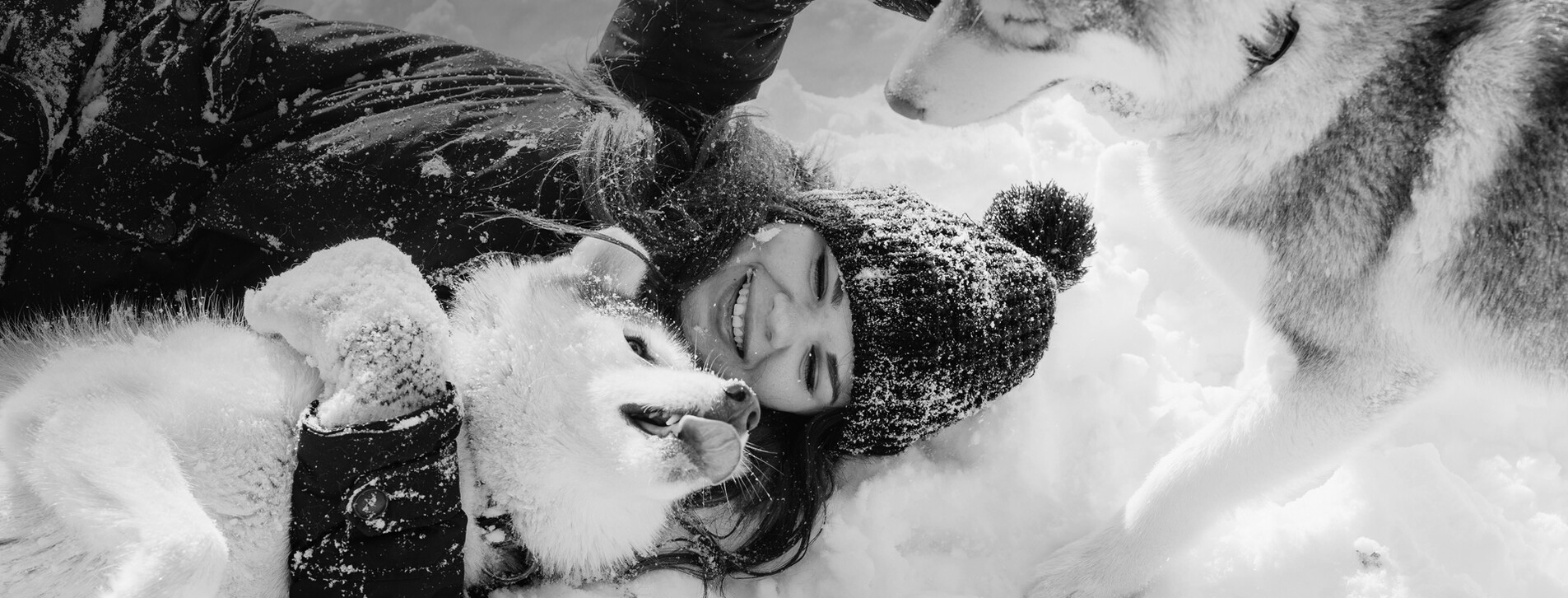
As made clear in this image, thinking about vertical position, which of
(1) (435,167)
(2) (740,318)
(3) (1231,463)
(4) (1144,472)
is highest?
(1) (435,167)

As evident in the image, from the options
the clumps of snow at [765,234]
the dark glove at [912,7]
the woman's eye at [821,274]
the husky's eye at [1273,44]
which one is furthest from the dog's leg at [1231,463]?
the dark glove at [912,7]

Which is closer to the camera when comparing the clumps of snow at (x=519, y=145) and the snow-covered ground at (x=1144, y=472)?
the clumps of snow at (x=519, y=145)

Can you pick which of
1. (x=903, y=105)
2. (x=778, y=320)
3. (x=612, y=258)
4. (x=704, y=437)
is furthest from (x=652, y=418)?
(x=903, y=105)

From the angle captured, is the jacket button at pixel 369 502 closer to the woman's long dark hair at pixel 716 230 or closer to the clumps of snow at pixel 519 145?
the woman's long dark hair at pixel 716 230

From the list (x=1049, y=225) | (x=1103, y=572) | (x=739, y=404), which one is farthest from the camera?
(x=1049, y=225)

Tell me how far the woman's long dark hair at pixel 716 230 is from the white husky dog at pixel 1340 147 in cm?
72

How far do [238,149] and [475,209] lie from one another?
548 mm

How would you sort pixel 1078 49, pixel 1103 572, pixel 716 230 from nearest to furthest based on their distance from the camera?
1. pixel 1078 49
2. pixel 716 230
3. pixel 1103 572

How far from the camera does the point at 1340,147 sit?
152cm

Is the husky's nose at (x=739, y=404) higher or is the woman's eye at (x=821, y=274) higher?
the husky's nose at (x=739, y=404)

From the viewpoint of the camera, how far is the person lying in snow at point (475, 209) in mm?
1878

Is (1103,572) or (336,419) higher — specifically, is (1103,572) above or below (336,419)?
below

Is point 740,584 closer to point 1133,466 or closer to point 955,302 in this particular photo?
point 955,302

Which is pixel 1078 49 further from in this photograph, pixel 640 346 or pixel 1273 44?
pixel 640 346
